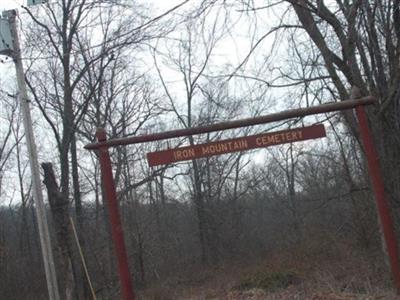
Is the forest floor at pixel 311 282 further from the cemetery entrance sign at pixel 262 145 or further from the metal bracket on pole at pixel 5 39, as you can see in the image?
the metal bracket on pole at pixel 5 39

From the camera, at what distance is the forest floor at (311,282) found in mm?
9068

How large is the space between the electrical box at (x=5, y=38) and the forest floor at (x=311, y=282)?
7106 millimetres

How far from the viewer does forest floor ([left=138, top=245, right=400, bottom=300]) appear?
907 centimetres

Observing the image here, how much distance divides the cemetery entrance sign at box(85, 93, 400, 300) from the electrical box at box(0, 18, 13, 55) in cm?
529

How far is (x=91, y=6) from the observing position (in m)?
21.9

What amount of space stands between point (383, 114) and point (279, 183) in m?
33.1

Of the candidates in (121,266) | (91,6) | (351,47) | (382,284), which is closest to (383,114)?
(351,47)

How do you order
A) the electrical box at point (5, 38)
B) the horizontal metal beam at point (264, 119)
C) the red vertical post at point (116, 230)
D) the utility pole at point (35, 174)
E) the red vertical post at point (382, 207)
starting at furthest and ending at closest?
the electrical box at point (5, 38)
the utility pole at point (35, 174)
the red vertical post at point (116, 230)
the horizontal metal beam at point (264, 119)
the red vertical post at point (382, 207)

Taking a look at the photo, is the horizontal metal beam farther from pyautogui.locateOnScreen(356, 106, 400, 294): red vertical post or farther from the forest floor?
the forest floor

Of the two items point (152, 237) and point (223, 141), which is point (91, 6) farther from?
point (152, 237)

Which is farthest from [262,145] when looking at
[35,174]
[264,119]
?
[35,174]

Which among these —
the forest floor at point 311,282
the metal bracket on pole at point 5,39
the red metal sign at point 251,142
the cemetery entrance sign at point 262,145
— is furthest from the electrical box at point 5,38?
the forest floor at point 311,282

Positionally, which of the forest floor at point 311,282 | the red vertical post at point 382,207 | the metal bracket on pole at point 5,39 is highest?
the metal bracket on pole at point 5,39

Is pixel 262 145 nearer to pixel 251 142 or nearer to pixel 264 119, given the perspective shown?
pixel 251 142
